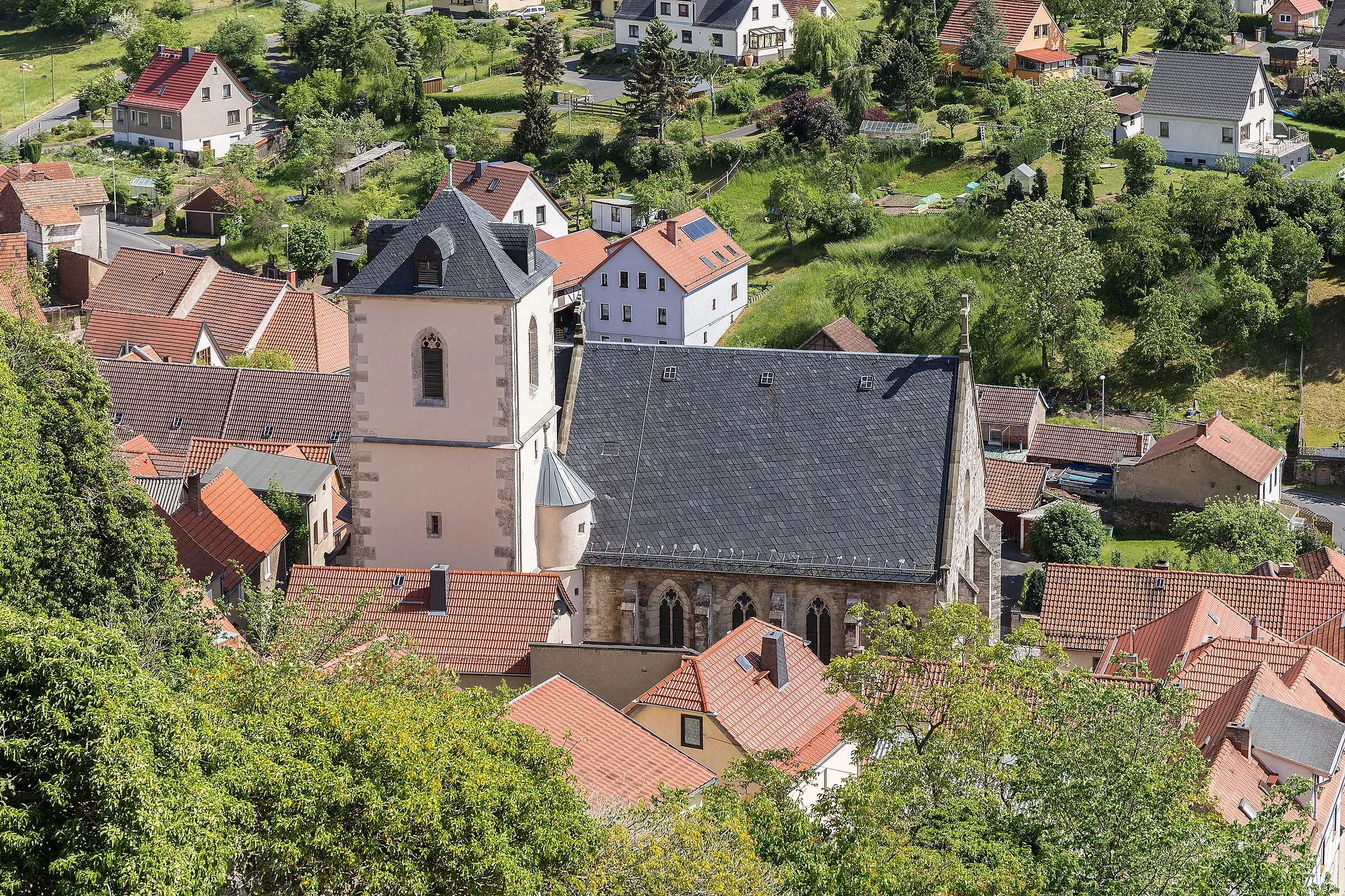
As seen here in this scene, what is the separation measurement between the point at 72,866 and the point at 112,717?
77.7 inches

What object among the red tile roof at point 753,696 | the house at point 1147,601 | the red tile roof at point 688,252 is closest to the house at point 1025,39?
the red tile roof at point 688,252

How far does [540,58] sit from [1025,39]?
33610 mm

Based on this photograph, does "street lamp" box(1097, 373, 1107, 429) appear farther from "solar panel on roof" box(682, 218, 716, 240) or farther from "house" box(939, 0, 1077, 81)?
"house" box(939, 0, 1077, 81)

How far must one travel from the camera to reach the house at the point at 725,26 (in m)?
142

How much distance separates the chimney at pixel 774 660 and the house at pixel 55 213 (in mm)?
70920

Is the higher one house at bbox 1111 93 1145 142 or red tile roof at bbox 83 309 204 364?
house at bbox 1111 93 1145 142

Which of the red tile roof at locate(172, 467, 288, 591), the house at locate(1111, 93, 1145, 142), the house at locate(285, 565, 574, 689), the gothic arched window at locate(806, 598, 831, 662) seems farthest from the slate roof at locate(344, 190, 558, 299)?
the house at locate(1111, 93, 1145, 142)

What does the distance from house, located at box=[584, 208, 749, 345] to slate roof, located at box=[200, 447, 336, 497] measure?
126ft

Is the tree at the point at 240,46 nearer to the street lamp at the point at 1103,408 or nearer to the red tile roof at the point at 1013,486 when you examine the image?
the street lamp at the point at 1103,408

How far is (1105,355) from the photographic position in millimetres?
99438

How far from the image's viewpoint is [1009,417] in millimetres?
92500

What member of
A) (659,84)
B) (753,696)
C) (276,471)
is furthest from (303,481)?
(659,84)

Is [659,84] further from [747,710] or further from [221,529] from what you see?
[747,710]

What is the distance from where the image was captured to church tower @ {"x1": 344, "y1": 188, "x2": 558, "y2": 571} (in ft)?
162
